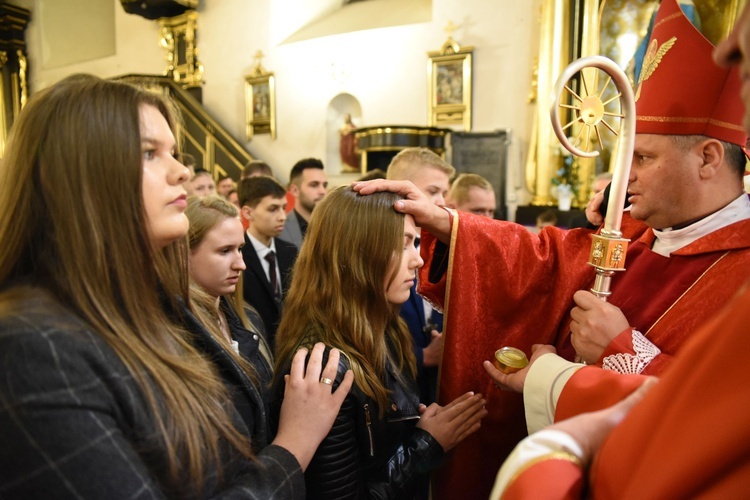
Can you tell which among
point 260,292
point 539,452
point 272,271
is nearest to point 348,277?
point 539,452

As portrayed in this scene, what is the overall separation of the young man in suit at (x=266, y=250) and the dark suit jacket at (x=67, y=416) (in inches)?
93.7

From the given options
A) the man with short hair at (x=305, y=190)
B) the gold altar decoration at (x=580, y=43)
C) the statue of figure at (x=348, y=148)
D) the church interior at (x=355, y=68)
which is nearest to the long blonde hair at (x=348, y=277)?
the man with short hair at (x=305, y=190)

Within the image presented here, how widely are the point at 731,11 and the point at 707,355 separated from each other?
2054 mm

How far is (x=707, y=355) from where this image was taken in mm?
617

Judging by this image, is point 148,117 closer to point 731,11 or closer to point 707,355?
point 707,355

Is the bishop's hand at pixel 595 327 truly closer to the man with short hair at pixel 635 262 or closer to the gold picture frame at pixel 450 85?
the man with short hair at pixel 635 262

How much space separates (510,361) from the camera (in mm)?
1598

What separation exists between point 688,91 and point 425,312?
1463mm

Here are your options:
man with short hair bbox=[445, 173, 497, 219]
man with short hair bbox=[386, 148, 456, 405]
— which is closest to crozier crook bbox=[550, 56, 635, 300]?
man with short hair bbox=[386, 148, 456, 405]

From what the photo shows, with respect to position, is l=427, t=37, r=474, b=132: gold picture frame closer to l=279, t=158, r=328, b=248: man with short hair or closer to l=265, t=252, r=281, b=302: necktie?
l=279, t=158, r=328, b=248: man with short hair

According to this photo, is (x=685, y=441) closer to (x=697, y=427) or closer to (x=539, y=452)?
(x=697, y=427)

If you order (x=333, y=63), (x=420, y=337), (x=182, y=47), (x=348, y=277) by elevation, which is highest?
(x=182, y=47)

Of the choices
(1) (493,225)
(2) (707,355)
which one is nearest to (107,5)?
(1) (493,225)

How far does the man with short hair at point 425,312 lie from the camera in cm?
234
